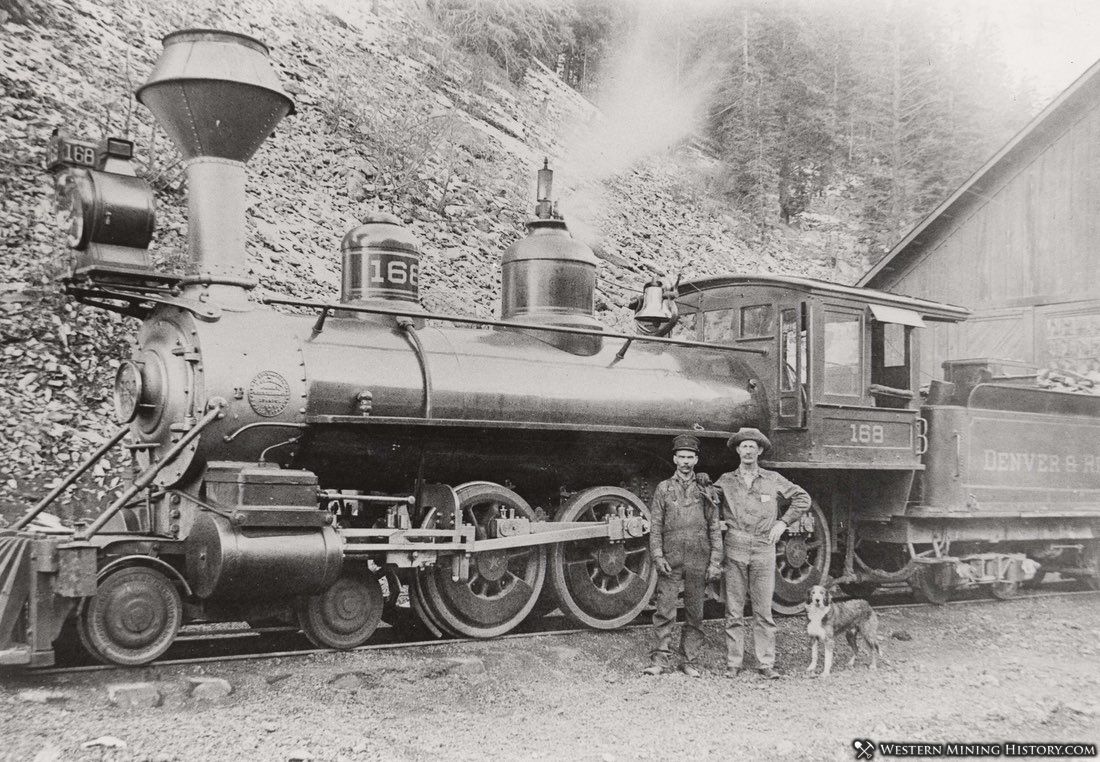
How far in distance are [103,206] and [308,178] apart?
7.72m

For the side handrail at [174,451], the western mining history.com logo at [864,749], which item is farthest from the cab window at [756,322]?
the side handrail at [174,451]

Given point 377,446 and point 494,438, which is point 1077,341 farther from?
point 377,446

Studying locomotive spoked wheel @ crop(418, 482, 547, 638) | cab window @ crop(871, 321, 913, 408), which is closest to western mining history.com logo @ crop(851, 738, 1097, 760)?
locomotive spoked wheel @ crop(418, 482, 547, 638)

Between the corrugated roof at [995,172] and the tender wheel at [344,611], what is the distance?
→ 38.4ft

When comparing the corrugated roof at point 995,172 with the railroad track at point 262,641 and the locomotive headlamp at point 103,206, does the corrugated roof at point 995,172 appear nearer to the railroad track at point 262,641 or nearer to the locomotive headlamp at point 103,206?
the railroad track at point 262,641

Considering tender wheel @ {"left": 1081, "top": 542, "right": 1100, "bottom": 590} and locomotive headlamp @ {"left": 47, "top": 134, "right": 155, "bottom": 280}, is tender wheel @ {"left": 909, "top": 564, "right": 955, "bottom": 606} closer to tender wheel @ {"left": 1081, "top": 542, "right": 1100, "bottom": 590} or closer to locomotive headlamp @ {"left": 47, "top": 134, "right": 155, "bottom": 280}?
tender wheel @ {"left": 1081, "top": 542, "right": 1100, "bottom": 590}

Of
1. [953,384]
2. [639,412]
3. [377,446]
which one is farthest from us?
[953,384]

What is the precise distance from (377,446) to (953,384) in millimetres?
6019

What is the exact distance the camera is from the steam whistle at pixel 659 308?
801 centimetres

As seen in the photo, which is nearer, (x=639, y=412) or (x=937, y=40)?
(x=639, y=412)

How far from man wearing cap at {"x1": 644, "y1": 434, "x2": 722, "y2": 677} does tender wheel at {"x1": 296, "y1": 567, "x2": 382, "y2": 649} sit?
181cm

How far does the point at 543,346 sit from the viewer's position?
23.6 ft

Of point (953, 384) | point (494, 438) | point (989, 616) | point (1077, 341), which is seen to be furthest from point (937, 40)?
point (494, 438)

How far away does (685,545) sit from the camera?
6.20 metres
